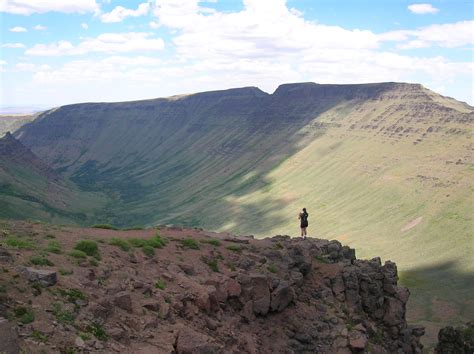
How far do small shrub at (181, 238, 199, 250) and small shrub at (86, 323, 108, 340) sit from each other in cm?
1373

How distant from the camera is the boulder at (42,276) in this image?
21.8m

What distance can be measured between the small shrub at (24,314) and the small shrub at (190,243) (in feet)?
52.2

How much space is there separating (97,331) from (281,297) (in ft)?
49.7

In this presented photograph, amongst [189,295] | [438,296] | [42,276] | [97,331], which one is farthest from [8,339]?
[438,296]

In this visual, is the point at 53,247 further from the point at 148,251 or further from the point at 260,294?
the point at 260,294

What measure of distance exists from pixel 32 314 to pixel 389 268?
32.9 meters

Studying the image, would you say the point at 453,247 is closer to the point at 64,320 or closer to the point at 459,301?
the point at 459,301

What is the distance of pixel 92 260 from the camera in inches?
1059

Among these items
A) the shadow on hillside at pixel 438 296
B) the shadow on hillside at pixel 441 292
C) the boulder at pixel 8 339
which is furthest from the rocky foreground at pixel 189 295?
the shadow on hillside at pixel 441 292

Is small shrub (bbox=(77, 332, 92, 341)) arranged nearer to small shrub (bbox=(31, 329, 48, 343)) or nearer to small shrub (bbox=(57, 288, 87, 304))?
small shrub (bbox=(31, 329, 48, 343))

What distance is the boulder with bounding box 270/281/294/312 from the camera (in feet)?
106

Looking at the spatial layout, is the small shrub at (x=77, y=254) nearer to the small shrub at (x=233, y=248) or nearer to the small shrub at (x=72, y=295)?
the small shrub at (x=72, y=295)

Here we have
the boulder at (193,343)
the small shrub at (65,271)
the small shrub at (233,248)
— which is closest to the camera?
the boulder at (193,343)

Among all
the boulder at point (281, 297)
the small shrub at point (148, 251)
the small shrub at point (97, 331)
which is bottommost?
the boulder at point (281, 297)
